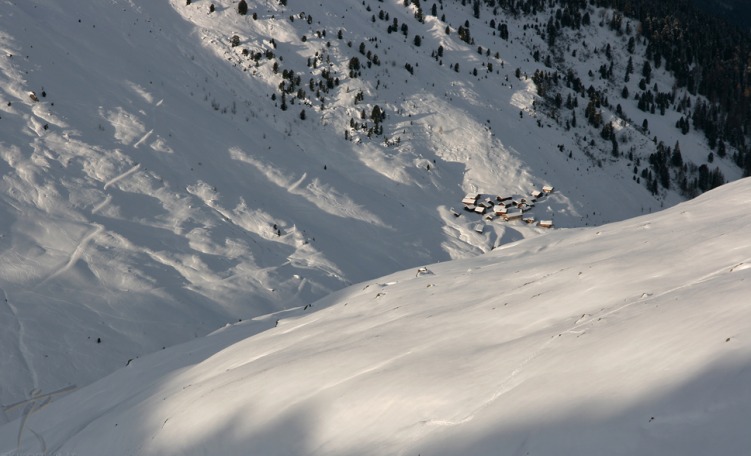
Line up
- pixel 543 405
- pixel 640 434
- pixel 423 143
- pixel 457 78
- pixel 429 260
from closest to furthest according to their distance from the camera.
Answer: pixel 640 434
pixel 543 405
pixel 429 260
pixel 423 143
pixel 457 78

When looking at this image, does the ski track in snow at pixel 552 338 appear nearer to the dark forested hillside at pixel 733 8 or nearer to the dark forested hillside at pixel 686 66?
the dark forested hillside at pixel 686 66

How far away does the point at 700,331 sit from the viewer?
5223 mm

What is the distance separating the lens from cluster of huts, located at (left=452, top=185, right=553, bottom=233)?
23.5 m

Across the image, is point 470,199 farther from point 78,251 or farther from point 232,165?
point 78,251

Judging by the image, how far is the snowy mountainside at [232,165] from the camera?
15539mm

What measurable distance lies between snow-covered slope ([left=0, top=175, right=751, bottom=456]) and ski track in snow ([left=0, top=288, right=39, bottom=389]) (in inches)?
48.4

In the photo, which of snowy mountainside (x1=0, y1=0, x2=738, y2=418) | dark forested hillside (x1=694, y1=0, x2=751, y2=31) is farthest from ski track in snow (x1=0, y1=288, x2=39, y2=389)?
dark forested hillside (x1=694, y1=0, x2=751, y2=31)

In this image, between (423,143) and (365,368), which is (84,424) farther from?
(423,143)

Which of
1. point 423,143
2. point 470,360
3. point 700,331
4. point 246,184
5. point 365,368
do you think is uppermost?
point 700,331

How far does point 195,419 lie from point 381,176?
1763 cm

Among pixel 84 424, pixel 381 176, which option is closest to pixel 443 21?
pixel 381 176

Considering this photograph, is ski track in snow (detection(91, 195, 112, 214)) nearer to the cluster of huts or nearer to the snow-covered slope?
the snow-covered slope

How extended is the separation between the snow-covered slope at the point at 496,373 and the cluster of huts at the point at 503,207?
11.1 meters

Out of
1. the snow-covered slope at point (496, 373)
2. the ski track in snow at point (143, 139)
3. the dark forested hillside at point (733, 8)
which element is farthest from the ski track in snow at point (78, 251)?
the dark forested hillside at point (733, 8)
